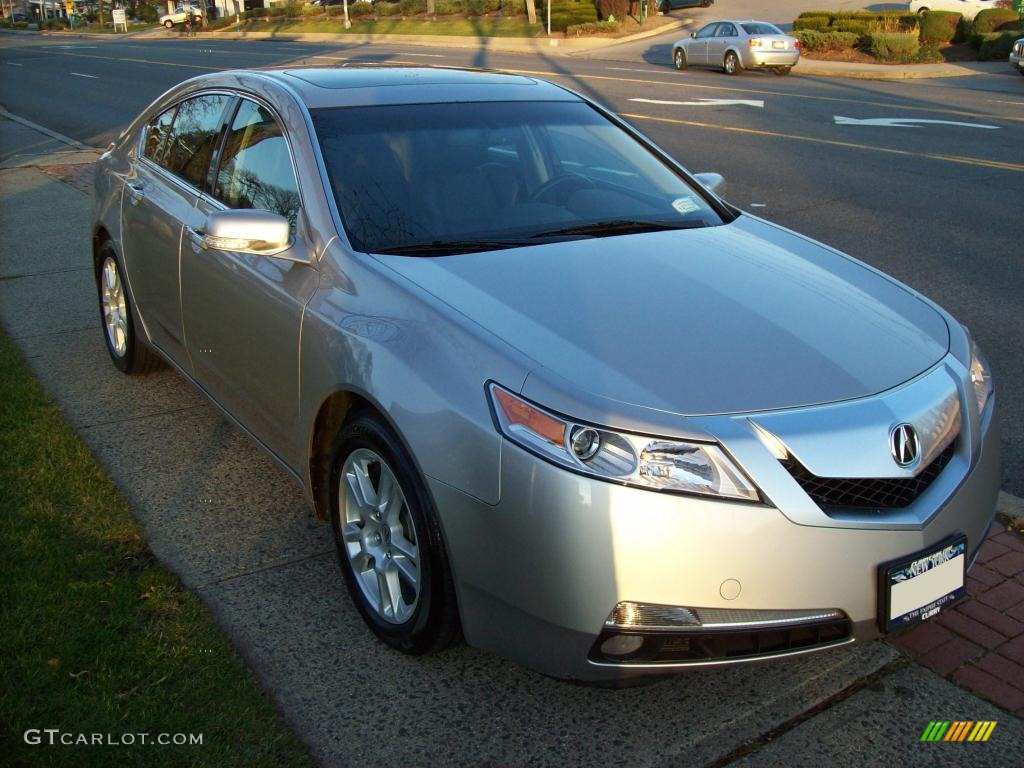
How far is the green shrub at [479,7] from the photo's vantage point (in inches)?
1981

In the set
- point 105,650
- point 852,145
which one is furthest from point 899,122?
point 105,650

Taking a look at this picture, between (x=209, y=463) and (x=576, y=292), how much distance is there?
2.25 meters

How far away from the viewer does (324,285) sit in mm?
3543

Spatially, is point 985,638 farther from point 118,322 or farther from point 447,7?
point 447,7

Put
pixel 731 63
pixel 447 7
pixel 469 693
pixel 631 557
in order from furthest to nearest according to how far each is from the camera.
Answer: pixel 447 7, pixel 731 63, pixel 469 693, pixel 631 557

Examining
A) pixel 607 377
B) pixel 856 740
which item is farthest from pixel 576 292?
pixel 856 740

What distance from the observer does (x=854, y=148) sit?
13.9 meters

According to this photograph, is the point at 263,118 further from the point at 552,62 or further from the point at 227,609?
the point at 552,62

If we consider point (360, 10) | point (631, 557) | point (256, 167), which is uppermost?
point (360, 10)

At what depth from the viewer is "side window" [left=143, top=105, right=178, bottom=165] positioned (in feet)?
17.5

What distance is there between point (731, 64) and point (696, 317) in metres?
25.9

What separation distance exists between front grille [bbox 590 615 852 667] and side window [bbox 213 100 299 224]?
199cm

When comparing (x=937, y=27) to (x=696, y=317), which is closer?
(x=696, y=317)

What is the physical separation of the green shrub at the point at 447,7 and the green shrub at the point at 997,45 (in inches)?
1087
